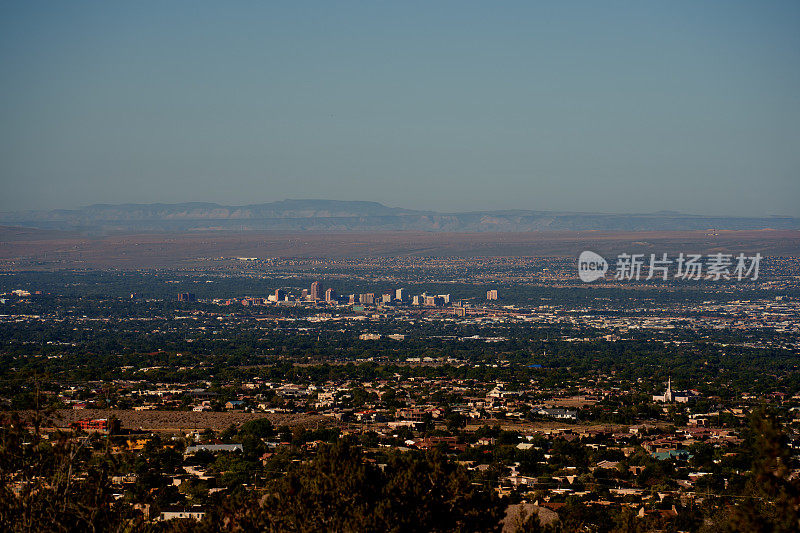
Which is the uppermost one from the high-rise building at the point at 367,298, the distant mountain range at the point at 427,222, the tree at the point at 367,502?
the tree at the point at 367,502

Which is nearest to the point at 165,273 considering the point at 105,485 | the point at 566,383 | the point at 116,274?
the point at 116,274

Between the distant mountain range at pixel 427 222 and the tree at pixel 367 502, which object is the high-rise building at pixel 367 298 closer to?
the tree at pixel 367 502

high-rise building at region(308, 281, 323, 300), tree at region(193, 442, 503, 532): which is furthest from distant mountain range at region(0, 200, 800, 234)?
tree at region(193, 442, 503, 532)

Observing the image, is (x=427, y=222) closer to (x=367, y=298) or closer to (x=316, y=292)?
(x=316, y=292)

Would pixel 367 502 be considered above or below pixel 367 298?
above

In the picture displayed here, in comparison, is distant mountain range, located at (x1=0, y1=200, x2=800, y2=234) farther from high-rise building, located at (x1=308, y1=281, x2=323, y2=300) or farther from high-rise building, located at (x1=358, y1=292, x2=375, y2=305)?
high-rise building, located at (x1=358, y1=292, x2=375, y2=305)

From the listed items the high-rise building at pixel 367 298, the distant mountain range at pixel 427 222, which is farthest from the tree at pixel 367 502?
the distant mountain range at pixel 427 222

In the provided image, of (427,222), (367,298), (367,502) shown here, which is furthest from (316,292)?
(427,222)

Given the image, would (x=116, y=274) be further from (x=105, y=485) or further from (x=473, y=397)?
(x=105, y=485)

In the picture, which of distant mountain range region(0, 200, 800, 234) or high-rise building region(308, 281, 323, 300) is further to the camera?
distant mountain range region(0, 200, 800, 234)

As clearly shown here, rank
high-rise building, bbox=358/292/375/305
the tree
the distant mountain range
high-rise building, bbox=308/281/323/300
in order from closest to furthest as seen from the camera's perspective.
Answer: the tree < high-rise building, bbox=358/292/375/305 < high-rise building, bbox=308/281/323/300 < the distant mountain range

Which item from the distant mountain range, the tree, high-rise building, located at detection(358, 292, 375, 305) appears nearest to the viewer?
the tree

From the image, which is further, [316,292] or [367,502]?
[316,292]
